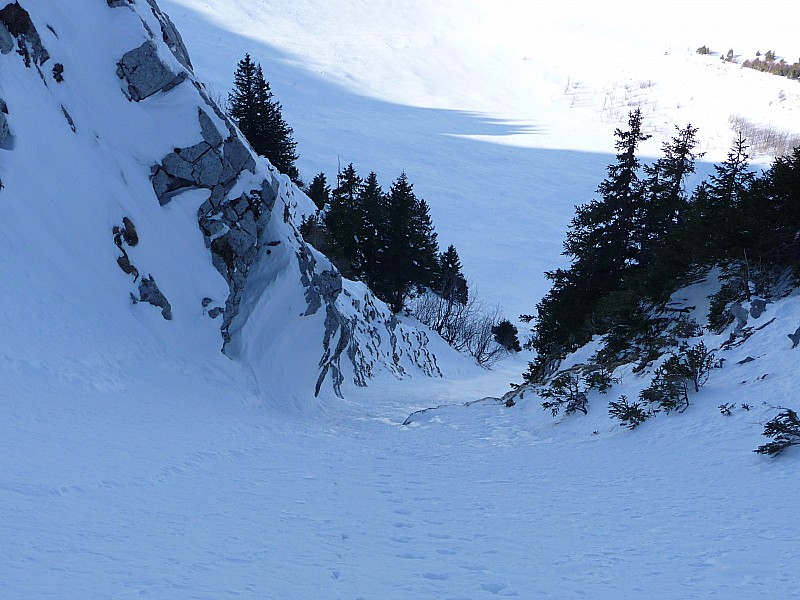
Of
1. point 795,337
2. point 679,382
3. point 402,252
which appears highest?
point 795,337

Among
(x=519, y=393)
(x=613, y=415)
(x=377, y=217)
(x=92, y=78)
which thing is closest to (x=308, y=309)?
(x=519, y=393)

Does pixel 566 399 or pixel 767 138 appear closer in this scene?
pixel 566 399

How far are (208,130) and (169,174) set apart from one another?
1.50m

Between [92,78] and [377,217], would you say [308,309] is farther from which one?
[377,217]

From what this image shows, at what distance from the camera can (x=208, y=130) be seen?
1386 centimetres

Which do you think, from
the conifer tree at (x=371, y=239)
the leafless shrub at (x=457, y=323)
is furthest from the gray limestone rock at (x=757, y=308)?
the leafless shrub at (x=457, y=323)

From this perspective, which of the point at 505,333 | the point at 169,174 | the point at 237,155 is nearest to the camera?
the point at 169,174

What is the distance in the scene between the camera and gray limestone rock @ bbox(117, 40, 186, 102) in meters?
13.5

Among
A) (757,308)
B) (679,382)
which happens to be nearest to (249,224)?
(679,382)

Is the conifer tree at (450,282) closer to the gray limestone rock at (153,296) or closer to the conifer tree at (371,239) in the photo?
the conifer tree at (371,239)

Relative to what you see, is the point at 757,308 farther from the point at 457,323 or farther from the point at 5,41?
the point at 457,323

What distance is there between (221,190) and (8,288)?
603cm

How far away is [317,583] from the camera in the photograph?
4.41 m

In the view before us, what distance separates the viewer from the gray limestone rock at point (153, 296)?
38.7 ft
